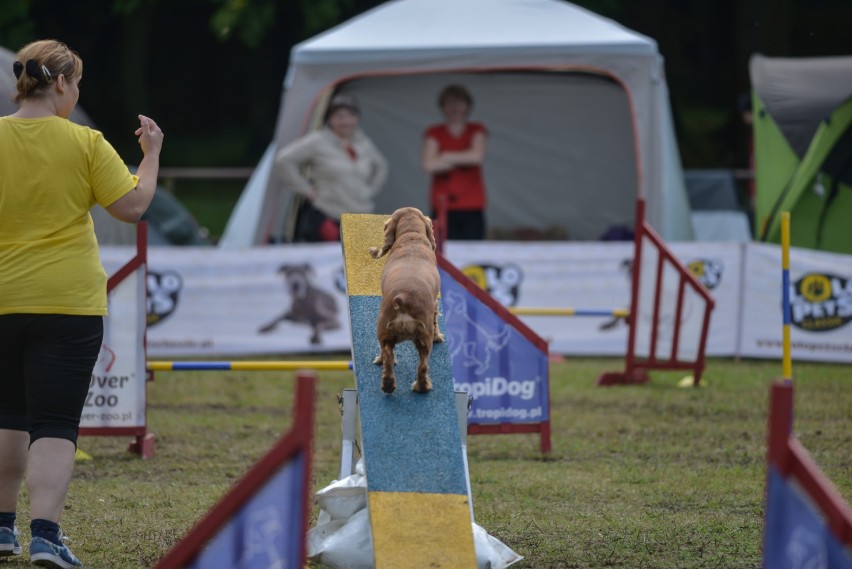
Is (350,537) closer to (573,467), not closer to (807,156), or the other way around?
(573,467)

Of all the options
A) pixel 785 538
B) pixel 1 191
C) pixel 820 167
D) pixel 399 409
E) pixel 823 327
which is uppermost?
pixel 1 191

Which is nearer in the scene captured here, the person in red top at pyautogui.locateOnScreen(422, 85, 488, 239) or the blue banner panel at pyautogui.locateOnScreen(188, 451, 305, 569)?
the blue banner panel at pyautogui.locateOnScreen(188, 451, 305, 569)

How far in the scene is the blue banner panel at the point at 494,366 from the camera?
579 cm

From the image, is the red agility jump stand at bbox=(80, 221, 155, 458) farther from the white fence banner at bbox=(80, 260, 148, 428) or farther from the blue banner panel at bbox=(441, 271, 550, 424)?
the blue banner panel at bbox=(441, 271, 550, 424)

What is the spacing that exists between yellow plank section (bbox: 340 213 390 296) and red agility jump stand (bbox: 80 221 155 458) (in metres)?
1.52

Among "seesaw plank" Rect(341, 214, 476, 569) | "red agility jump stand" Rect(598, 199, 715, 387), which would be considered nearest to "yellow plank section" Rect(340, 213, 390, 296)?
"seesaw plank" Rect(341, 214, 476, 569)

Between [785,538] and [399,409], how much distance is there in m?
1.44

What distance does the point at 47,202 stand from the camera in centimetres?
365

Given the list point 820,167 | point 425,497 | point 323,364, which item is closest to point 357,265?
point 425,497

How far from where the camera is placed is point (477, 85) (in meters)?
13.0

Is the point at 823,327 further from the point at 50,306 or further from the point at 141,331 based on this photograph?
the point at 50,306

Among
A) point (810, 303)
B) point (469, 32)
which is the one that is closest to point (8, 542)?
point (810, 303)

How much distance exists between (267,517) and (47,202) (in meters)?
1.45

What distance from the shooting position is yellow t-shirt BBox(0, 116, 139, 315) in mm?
3635
